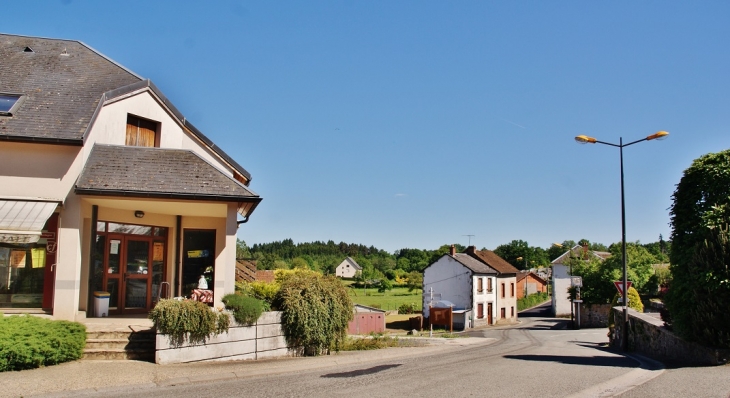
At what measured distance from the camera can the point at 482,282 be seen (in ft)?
198

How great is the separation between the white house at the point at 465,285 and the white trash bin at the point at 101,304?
4422cm

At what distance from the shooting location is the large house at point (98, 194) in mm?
13727

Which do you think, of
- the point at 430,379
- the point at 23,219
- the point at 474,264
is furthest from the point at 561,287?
the point at 23,219

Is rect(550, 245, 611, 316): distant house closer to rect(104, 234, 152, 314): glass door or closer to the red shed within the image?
the red shed

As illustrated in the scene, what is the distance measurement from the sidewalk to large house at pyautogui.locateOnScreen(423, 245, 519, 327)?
45384 mm

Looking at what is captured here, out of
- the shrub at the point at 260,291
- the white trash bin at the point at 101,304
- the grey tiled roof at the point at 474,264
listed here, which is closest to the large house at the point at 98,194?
the white trash bin at the point at 101,304

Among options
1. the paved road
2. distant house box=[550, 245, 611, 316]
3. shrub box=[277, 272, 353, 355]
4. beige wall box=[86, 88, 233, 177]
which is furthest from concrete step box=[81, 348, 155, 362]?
distant house box=[550, 245, 611, 316]

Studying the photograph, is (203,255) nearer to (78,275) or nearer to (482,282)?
(78,275)

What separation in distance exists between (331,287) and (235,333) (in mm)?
2880

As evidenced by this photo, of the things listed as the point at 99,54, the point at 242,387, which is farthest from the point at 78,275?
the point at 99,54

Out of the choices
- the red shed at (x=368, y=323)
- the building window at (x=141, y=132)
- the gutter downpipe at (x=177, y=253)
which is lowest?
the red shed at (x=368, y=323)

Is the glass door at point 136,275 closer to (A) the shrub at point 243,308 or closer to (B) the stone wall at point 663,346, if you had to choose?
(A) the shrub at point 243,308

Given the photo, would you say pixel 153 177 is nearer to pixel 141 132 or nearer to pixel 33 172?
pixel 33 172

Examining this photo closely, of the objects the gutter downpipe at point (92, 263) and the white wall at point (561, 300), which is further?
the white wall at point (561, 300)
